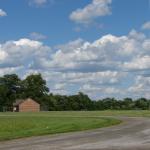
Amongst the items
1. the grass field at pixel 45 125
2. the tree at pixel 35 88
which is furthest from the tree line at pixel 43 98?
the grass field at pixel 45 125

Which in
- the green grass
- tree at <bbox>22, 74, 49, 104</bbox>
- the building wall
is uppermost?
tree at <bbox>22, 74, 49, 104</bbox>

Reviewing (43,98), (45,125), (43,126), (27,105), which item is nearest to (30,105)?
(27,105)

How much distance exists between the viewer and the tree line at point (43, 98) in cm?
17115

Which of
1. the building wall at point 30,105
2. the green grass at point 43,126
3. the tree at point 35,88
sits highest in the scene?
the tree at point 35,88

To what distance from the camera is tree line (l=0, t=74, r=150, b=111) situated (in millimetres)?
171150

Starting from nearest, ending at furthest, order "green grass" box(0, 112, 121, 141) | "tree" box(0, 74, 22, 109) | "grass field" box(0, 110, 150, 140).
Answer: "green grass" box(0, 112, 121, 141)
"grass field" box(0, 110, 150, 140)
"tree" box(0, 74, 22, 109)

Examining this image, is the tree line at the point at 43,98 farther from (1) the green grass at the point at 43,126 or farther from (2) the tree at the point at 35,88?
(1) the green grass at the point at 43,126

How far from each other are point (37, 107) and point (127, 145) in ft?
496

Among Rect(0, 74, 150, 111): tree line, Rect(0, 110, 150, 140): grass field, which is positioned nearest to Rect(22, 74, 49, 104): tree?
Rect(0, 74, 150, 111): tree line

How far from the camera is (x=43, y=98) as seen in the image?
571ft

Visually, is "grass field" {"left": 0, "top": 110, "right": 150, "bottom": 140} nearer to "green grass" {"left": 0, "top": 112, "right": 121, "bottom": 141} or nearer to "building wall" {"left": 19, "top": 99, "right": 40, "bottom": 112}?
"green grass" {"left": 0, "top": 112, "right": 121, "bottom": 141}

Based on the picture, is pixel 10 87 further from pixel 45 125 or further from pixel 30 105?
pixel 45 125

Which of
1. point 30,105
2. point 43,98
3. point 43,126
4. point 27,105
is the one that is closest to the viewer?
point 43,126

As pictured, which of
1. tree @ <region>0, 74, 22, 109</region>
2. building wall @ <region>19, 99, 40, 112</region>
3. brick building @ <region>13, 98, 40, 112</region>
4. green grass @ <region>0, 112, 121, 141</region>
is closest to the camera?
green grass @ <region>0, 112, 121, 141</region>
